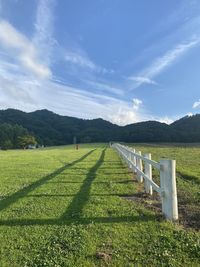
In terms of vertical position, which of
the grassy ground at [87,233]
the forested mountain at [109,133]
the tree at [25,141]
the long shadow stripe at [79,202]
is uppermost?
the forested mountain at [109,133]

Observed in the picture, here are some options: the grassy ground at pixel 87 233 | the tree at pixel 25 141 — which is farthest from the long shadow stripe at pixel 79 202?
the tree at pixel 25 141

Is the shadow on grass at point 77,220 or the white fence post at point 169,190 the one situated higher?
the white fence post at point 169,190

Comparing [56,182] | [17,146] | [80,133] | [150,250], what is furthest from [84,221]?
[80,133]

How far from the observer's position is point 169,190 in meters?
7.95

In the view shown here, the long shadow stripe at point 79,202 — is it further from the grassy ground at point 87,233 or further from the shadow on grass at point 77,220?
the shadow on grass at point 77,220

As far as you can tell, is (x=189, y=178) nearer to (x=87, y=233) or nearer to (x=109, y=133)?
(x=87, y=233)

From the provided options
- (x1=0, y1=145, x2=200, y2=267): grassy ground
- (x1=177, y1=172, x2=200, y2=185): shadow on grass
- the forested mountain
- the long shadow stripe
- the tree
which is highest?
the forested mountain

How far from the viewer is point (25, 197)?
10375 mm

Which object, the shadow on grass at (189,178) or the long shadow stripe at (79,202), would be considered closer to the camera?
the long shadow stripe at (79,202)

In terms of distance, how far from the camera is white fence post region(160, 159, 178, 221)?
7789mm

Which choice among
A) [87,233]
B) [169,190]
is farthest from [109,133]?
[87,233]

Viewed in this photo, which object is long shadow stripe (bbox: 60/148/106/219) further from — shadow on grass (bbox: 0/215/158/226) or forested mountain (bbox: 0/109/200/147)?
forested mountain (bbox: 0/109/200/147)

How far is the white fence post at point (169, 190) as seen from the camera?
7789 mm

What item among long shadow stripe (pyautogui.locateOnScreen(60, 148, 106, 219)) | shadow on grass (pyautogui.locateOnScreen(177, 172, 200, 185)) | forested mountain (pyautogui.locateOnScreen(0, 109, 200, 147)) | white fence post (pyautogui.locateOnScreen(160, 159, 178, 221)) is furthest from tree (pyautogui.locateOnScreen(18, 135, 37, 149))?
white fence post (pyautogui.locateOnScreen(160, 159, 178, 221))
